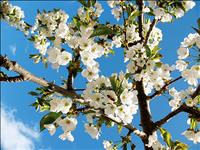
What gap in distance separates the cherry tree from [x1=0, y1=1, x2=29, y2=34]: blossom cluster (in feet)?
4.48

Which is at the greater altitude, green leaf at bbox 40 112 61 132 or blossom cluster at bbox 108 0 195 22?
blossom cluster at bbox 108 0 195 22

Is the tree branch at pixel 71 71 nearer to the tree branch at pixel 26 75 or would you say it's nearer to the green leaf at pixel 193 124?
the tree branch at pixel 26 75

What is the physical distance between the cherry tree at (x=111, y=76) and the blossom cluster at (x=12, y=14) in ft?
4.48

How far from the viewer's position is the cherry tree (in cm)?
373

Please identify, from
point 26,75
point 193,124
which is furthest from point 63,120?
point 193,124

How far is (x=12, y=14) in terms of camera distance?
24.5ft

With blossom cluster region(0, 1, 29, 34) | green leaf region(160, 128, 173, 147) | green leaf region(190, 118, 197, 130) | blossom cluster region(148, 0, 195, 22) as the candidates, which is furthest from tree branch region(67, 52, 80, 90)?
blossom cluster region(0, 1, 29, 34)

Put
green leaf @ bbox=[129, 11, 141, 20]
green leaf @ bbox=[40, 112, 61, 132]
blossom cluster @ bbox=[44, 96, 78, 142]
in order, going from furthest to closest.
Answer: green leaf @ bbox=[129, 11, 141, 20] < green leaf @ bbox=[40, 112, 61, 132] < blossom cluster @ bbox=[44, 96, 78, 142]

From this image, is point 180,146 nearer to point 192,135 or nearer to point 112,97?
point 192,135

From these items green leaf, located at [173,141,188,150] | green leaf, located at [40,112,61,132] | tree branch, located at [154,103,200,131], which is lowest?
green leaf, located at [173,141,188,150]

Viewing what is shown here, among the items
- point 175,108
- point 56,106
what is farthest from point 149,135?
point 56,106

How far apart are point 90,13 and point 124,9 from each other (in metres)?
0.60

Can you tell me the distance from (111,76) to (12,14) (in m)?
4.03

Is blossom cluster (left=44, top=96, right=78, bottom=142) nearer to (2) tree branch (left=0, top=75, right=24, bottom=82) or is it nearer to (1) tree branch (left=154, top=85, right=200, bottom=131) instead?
(2) tree branch (left=0, top=75, right=24, bottom=82)
